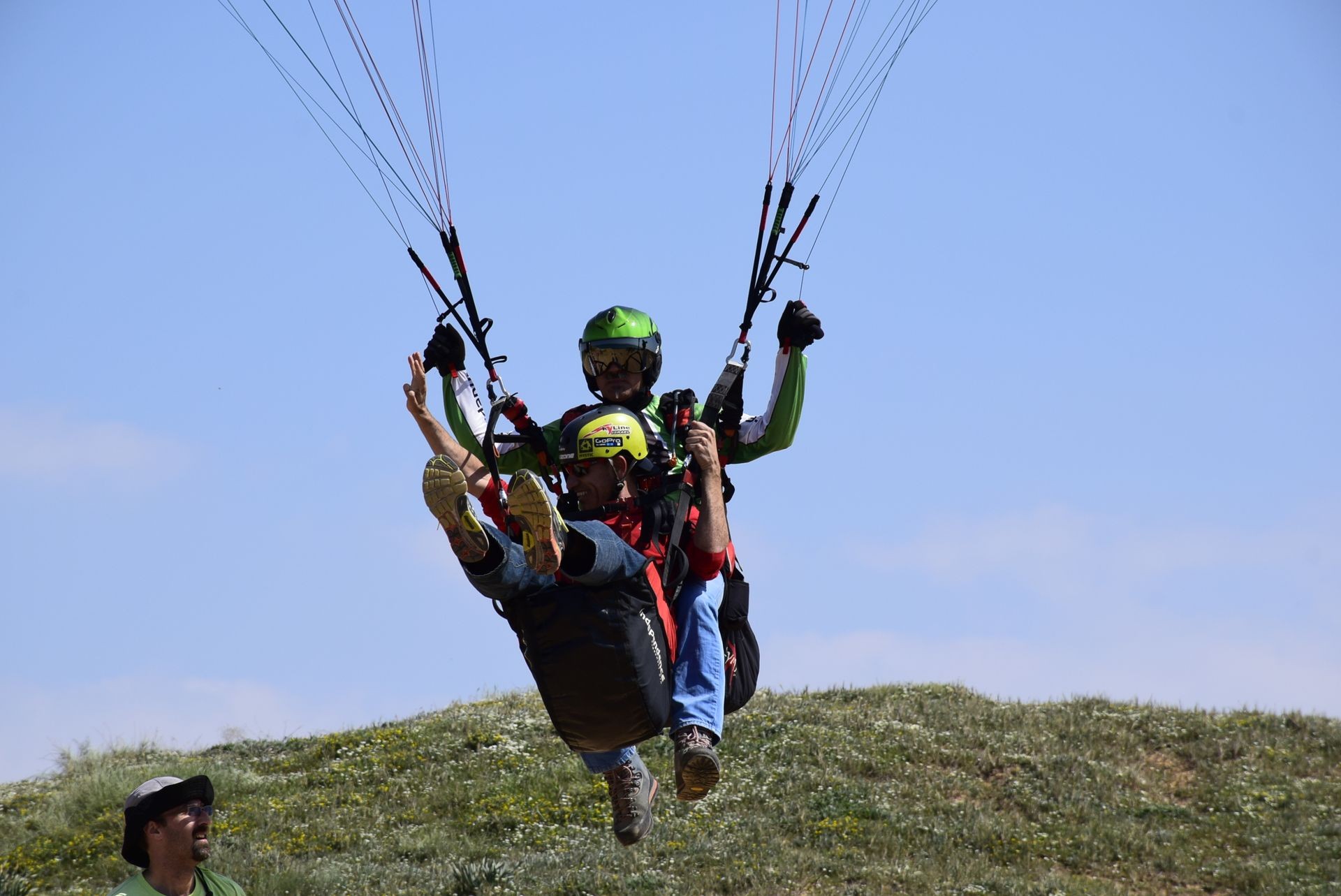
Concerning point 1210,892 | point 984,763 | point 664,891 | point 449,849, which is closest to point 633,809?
point 664,891

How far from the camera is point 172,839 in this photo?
5.98 metres

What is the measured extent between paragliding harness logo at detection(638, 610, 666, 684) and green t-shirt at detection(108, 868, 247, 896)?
1965mm

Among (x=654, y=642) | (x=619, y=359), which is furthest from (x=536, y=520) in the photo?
(x=619, y=359)

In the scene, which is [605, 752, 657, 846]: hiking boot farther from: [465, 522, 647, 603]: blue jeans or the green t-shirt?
the green t-shirt

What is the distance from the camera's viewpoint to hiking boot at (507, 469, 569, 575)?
18.0ft

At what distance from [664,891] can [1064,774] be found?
531 cm

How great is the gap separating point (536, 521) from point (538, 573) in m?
Result: 0.31

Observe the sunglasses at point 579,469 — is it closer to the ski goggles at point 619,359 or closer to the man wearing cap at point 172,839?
the ski goggles at point 619,359

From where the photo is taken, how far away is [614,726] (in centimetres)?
604

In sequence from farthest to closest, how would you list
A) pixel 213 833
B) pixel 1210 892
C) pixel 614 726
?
pixel 213 833
pixel 1210 892
pixel 614 726

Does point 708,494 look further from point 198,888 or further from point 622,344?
point 198,888

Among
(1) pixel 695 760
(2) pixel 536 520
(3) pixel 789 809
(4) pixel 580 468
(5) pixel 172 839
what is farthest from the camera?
(3) pixel 789 809

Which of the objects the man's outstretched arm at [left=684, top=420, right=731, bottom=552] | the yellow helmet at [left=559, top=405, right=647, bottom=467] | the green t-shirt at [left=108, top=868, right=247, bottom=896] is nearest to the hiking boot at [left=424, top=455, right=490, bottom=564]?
the yellow helmet at [left=559, top=405, right=647, bottom=467]

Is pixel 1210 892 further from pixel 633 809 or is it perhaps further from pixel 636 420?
pixel 636 420
